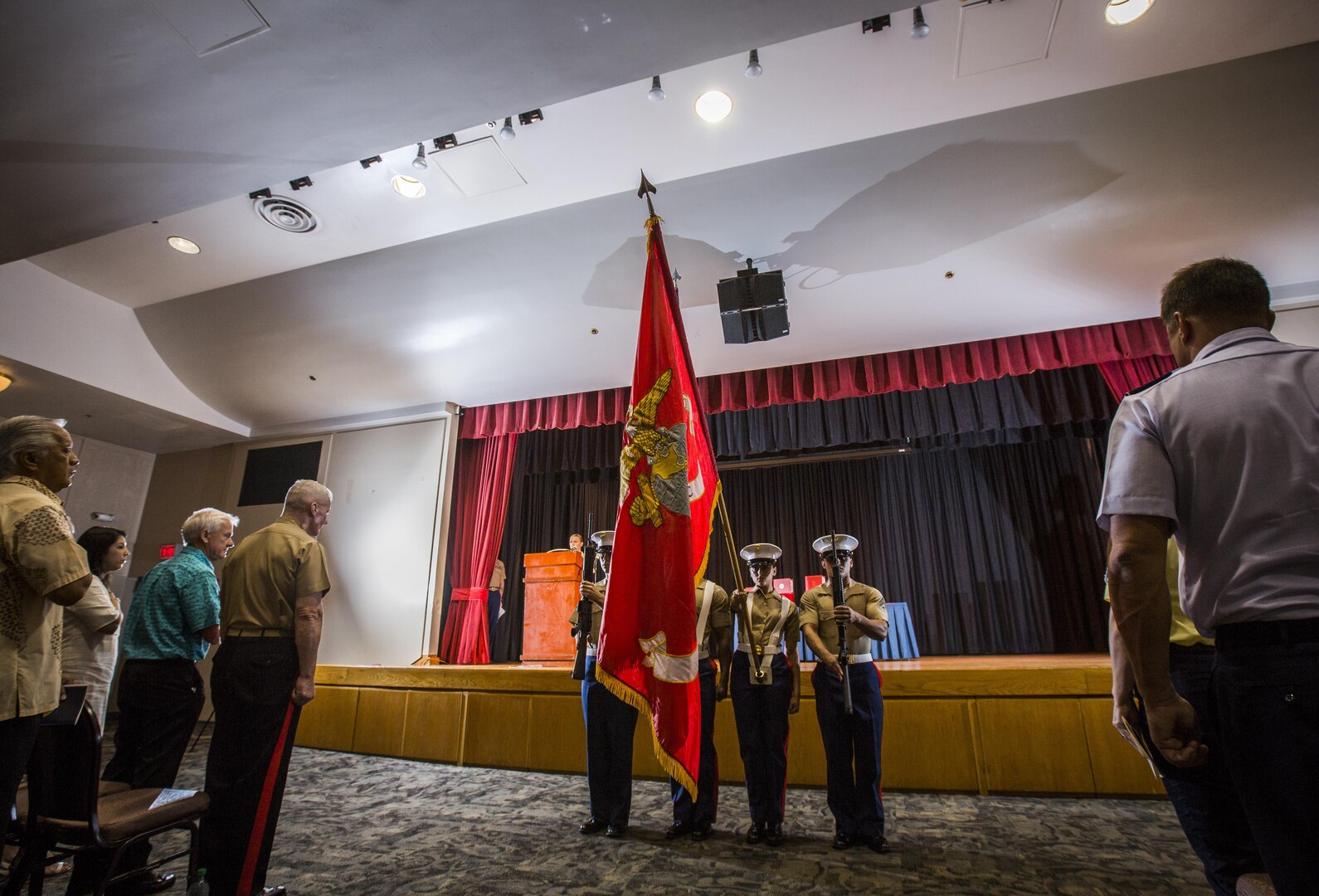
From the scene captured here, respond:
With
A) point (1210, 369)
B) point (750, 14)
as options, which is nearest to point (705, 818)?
point (1210, 369)

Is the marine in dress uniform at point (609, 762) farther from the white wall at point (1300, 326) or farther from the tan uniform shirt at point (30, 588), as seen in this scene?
the white wall at point (1300, 326)

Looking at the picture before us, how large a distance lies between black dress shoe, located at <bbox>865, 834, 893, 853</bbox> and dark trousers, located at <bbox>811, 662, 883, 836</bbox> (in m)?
0.02

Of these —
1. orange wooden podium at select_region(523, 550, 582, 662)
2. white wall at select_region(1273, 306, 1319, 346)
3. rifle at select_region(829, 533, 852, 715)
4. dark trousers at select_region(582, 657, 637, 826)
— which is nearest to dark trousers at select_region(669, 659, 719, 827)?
dark trousers at select_region(582, 657, 637, 826)

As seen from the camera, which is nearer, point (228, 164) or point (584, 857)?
point (584, 857)

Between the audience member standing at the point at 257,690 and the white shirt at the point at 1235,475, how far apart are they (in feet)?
7.64

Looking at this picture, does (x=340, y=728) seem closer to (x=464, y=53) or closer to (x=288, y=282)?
(x=288, y=282)

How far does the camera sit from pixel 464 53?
2.35m

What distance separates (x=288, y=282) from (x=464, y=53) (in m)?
3.99

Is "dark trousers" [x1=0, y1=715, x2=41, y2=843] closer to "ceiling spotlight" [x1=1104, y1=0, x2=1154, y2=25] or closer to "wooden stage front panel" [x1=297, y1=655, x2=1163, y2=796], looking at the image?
Answer: "wooden stage front panel" [x1=297, y1=655, x2=1163, y2=796]

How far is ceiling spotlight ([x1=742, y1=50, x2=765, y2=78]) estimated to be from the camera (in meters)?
3.20

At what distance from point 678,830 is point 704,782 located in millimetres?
237

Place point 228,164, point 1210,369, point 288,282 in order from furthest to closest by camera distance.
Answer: point 288,282 < point 228,164 < point 1210,369

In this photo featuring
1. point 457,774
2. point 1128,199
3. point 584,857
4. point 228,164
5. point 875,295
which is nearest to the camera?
point 584,857

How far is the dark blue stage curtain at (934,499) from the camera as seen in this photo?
247 inches
